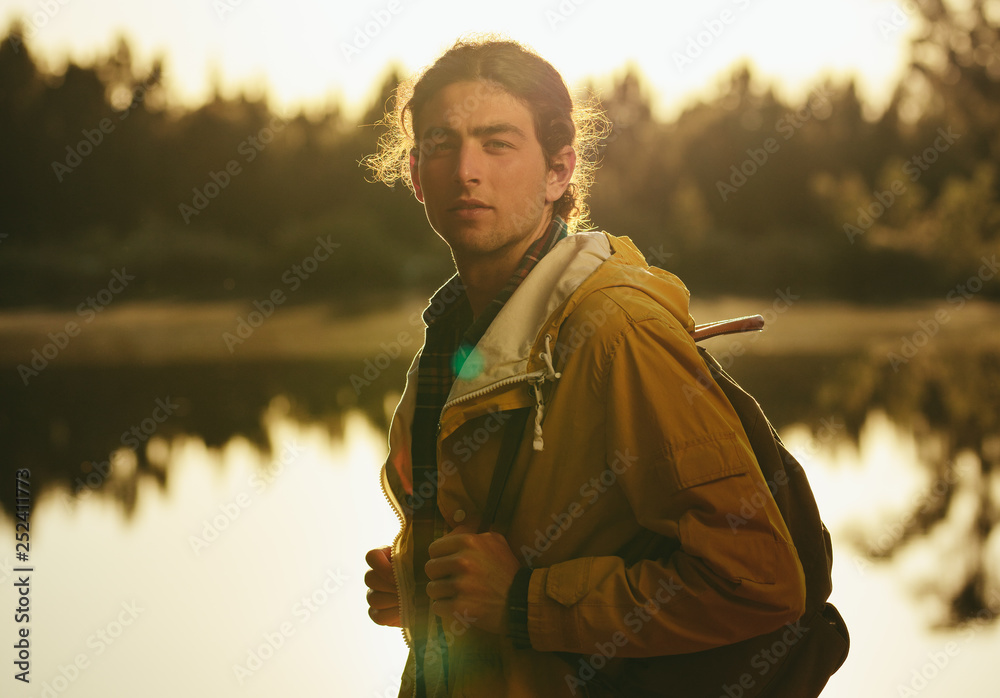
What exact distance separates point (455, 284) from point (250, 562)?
8.64 ft

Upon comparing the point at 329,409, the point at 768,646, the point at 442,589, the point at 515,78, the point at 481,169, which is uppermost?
the point at 329,409

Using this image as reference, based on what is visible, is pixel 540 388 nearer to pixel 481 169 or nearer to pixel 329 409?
pixel 481 169

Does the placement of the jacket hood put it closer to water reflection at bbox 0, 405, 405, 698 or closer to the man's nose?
the man's nose

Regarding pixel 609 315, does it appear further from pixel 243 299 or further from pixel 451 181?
pixel 243 299

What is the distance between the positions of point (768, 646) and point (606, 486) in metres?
0.24

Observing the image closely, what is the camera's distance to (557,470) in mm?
981

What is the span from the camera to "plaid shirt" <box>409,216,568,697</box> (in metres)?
1.13

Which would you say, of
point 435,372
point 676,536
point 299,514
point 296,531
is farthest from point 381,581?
point 299,514

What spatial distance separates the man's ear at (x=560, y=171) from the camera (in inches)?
48.9

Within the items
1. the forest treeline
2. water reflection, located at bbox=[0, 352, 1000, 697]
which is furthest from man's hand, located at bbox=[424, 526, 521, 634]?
the forest treeline

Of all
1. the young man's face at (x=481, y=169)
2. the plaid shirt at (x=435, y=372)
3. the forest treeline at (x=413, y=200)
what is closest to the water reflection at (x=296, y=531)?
the plaid shirt at (x=435, y=372)

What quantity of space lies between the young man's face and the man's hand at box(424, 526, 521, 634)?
1.32ft

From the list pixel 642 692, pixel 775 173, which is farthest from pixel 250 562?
pixel 775 173

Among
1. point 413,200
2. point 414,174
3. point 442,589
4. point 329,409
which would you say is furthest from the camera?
point 413,200
